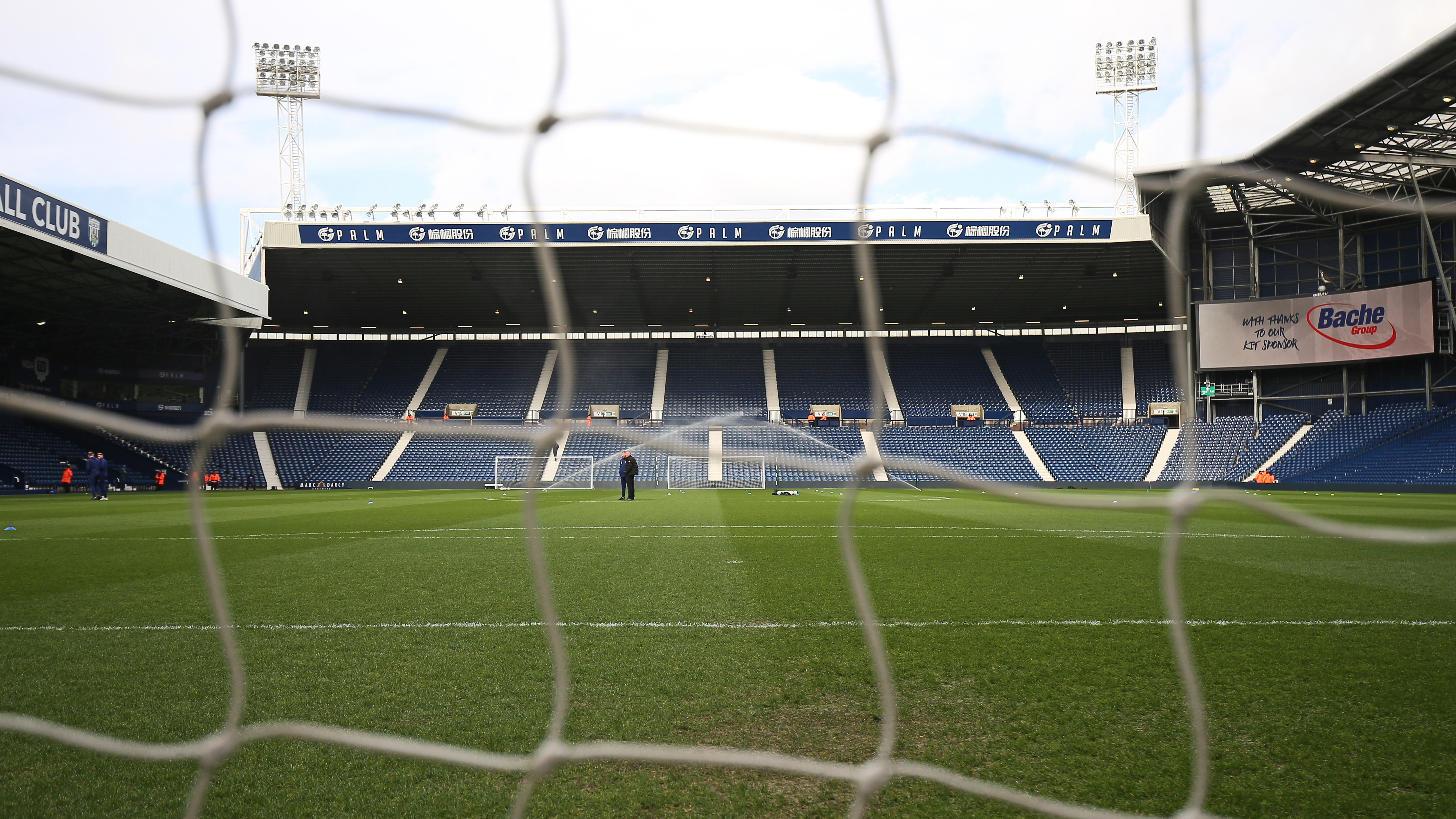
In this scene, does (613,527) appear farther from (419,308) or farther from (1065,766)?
(419,308)

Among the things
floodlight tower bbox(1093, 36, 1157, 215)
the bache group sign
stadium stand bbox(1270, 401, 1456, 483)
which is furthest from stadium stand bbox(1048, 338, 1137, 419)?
floodlight tower bbox(1093, 36, 1157, 215)

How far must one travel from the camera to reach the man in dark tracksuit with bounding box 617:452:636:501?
629 inches

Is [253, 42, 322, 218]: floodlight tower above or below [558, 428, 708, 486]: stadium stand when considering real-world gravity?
above

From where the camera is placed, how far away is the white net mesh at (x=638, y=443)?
5.68ft

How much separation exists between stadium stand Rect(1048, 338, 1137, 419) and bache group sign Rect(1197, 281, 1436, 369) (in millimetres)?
4176

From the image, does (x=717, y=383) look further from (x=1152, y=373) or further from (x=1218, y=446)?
(x=1218, y=446)

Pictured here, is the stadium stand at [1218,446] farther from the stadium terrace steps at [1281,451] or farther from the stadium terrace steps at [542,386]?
the stadium terrace steps at [542,386]

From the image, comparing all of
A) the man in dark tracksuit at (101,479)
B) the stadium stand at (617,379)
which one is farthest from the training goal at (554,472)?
the man in dark tracksuit at (101,479)

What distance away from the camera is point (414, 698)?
9.01 ft

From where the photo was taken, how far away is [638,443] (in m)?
1.63

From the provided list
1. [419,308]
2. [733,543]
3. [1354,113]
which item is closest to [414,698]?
[733,543]

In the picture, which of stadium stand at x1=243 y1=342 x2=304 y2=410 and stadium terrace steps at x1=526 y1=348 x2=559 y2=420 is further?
stadium terrace steps at x1=526 y1=348 x2=559 y2=420

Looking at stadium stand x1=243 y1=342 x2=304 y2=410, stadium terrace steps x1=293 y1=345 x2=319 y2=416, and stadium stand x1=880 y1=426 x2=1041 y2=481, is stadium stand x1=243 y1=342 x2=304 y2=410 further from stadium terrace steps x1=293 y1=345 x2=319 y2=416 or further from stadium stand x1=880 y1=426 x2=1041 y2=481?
stadium stand x1=880 y1=426 x2=1041 y2=481

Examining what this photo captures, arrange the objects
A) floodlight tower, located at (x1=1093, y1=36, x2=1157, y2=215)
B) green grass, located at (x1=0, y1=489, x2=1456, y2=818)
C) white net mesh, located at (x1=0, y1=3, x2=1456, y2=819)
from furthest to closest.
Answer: floodlight tower, located at (x1=1093, y1=36, x2=1157, y2=215)
green grass, located at (x1=0, y1=489, x2=1456, y2=818)
white net mesh, located at (x1=0, y1=3, x2=1456, y2=819)
